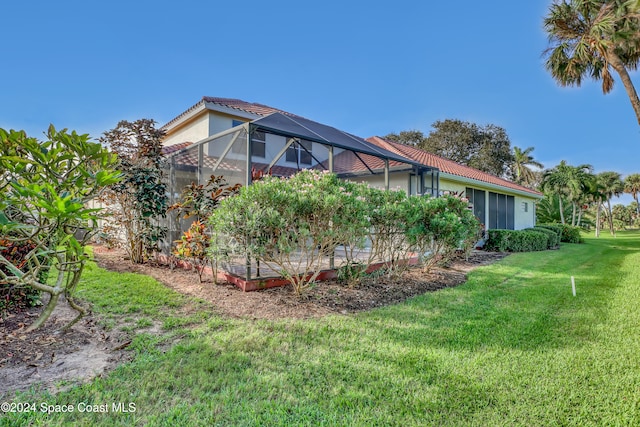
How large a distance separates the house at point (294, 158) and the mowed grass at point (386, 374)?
127 inches

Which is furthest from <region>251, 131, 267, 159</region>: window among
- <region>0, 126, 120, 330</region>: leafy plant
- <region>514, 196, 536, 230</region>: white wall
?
<region>514, 196, 536, 230</region>: white wall

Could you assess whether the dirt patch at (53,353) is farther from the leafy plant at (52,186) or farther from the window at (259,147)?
the window at (259,147)

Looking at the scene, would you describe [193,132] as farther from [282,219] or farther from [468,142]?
[468,142]

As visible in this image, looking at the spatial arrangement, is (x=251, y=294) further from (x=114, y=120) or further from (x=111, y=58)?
(x=111, y=58)

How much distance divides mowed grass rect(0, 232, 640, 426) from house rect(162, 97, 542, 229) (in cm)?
322

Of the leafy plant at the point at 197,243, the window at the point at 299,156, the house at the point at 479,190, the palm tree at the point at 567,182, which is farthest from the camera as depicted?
the palm tree at the point at 567,182

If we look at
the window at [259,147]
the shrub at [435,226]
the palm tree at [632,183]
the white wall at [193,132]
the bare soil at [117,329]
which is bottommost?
the bare soil at [117,329]

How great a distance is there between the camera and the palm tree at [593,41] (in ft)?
32.6

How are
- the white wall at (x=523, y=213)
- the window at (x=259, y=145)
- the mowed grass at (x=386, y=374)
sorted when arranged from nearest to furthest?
the mowed grass at (x=386, y=374)
the window at (x=259, y=145)
the white wall at (x=523, y=213)

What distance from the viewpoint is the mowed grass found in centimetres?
229

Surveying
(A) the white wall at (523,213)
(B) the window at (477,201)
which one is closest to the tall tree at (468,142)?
(A) the white wall at (523,213)

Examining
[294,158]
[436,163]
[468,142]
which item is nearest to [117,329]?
[294,158]

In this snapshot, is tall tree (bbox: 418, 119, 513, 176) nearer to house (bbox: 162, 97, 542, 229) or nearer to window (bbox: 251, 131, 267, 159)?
house (bbox: 162, 97, 542, 229)

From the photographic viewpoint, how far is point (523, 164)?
36531mm
